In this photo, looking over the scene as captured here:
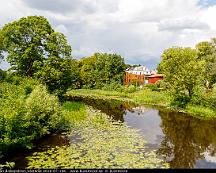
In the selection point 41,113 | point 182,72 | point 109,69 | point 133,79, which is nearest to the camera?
point 41,113

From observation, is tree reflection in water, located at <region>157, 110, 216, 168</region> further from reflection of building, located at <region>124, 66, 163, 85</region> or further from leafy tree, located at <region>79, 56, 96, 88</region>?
reflection of building, located at <region>124, 66, 163, 85</region>

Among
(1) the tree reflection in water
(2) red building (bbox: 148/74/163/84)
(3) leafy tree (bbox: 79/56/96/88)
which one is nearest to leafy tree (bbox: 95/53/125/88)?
(3) leafy tree (bbox: 79/56/96/88)

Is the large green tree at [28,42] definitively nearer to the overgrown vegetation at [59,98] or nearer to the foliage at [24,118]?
the overgrown vegetation at [59,98]

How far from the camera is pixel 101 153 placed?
21609mm

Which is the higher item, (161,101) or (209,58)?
(209,58)

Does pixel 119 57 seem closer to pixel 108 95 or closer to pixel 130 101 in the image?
pixel 108 95

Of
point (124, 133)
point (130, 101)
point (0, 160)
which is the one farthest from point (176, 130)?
point (130, 101)

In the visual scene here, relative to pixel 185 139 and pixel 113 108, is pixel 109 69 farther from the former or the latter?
pixel 185 139

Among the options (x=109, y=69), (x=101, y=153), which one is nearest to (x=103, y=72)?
(x=109, y=69)

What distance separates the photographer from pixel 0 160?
20094 millimetres

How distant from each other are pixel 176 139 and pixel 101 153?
972cm

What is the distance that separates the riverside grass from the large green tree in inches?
524

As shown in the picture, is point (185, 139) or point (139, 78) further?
point (139, 78)

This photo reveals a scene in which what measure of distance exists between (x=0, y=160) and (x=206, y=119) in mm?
28243
